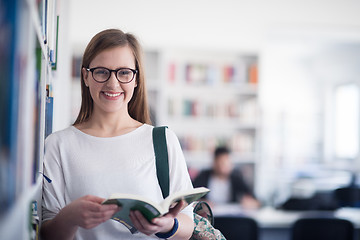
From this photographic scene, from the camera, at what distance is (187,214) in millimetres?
1155

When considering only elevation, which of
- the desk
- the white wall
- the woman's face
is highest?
the white wall

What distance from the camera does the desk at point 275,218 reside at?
135 inches

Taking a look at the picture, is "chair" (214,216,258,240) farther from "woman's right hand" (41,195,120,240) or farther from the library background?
"woman's right hand" (41,195,120,240)

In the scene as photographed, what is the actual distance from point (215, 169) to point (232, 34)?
183 centimetres

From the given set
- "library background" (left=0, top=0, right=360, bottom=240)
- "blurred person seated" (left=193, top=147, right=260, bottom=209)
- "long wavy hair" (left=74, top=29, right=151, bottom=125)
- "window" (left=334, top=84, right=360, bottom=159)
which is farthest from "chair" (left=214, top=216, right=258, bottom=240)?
"window" (left=334, top=84, right=360, bottom=159)

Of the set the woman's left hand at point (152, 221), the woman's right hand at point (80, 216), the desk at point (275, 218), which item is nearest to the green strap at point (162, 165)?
the woman's left hand at point (152, 221)

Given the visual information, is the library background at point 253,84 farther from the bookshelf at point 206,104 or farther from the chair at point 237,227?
the chair at point 237,227

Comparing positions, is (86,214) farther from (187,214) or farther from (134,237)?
(187,214)

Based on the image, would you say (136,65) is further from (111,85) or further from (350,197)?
(350,197)

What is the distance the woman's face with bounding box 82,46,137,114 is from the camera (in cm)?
111

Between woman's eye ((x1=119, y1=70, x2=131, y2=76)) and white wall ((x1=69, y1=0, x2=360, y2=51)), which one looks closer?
woman's eye ((x1=119, y1=70, x2=131, y2=76))

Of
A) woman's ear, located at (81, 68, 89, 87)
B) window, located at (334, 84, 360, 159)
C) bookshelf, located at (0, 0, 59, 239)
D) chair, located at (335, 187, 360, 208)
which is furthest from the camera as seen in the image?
window, located at (334, 84, 360, 159)

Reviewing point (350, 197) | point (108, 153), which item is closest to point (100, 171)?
point (108, 153)

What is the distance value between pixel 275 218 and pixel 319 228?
70 centimetres
